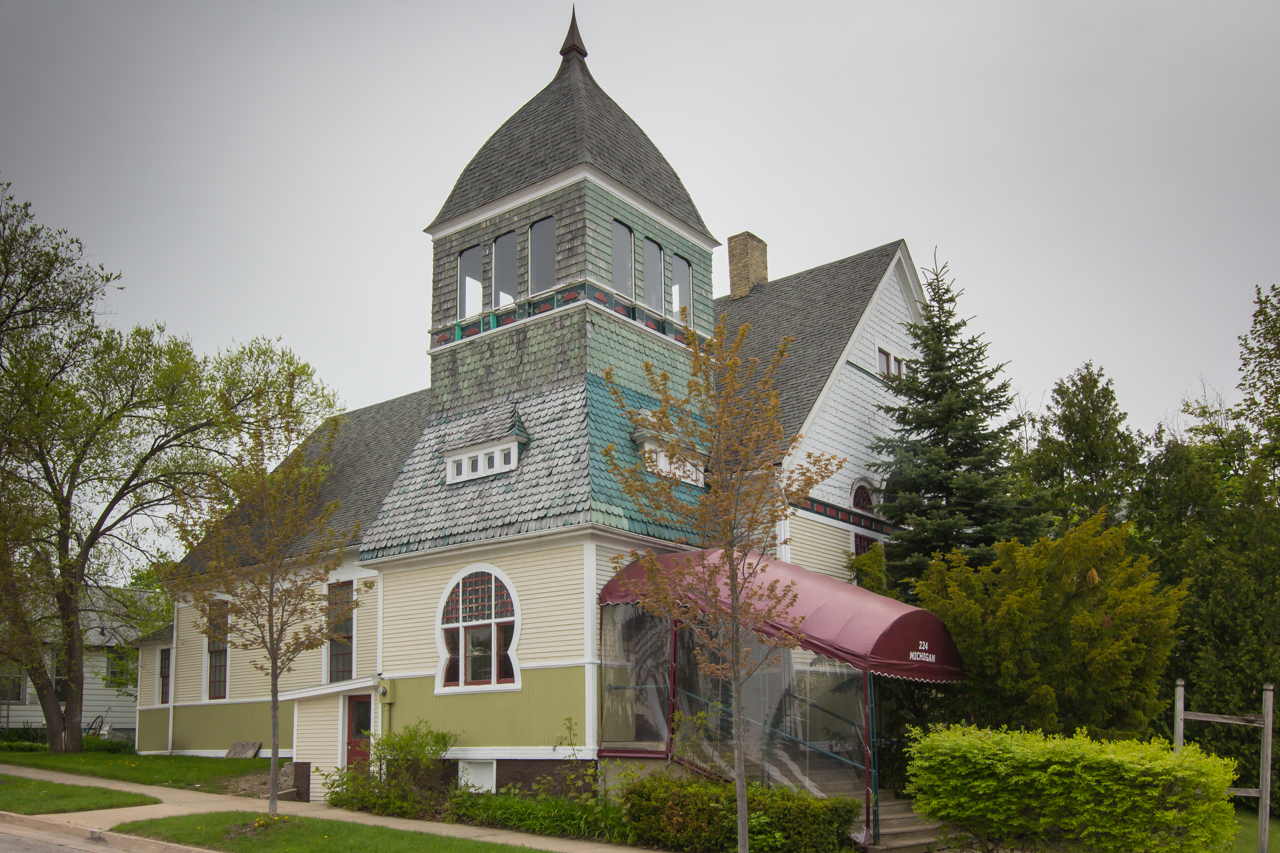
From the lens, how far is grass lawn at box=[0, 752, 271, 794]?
67.4 feet

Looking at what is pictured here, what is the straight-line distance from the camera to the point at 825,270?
25.7 m

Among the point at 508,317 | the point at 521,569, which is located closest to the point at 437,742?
the point at 521,569

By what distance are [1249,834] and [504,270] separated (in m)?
15.8

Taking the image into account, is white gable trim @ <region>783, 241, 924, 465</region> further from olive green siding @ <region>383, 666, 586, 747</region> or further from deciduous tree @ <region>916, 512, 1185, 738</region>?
olive green siding @ <region>383, 666, 586, 747</region>

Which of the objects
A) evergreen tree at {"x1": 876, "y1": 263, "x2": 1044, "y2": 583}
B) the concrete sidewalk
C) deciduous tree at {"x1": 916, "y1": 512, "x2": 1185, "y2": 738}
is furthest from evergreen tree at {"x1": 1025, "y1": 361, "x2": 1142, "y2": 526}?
the concrete sidewalk

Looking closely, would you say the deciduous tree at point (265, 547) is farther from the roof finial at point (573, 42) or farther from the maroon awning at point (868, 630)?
the roof finial at point (573, 42)

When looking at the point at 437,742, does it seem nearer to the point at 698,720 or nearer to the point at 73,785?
the point at 698,720

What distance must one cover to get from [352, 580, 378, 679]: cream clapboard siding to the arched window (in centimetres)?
508

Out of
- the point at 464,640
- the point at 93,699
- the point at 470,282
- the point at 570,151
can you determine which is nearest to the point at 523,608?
the point at 464,640

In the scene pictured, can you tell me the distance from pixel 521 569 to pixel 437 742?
3.13m

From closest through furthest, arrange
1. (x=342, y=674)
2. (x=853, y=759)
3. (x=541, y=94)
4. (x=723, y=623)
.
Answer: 1. (x=723, y=623)
2. (x=853, y=759)
3. (x=541, y=94)
4. (x=342, y=674)

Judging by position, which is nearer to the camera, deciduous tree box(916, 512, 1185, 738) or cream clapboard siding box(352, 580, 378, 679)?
deciduous tree box(916, 512, 1185, 738)

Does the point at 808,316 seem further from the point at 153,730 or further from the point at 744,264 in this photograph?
the point at 153,730

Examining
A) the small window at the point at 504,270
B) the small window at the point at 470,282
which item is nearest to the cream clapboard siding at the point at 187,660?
the small window at the point at 470,282
